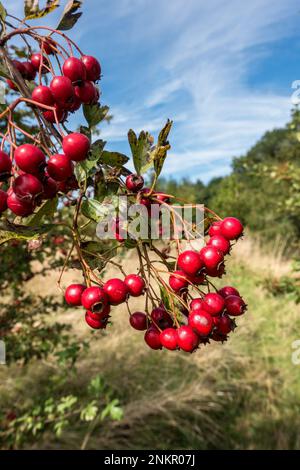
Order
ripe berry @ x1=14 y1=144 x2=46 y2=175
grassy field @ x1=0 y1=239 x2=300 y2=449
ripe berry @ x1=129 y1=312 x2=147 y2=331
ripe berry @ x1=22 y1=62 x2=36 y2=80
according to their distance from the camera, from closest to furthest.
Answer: ripe berry @ x1=14 y1=144 x2=46 y2=175 → ripe berry @ x1=129 y1=312 x2=147 y2=331 → ripe berry @ x1=22 y1=62 x2=36 y2=80 → grassy field @ x1=0 y1=239 x2=300 y2=449

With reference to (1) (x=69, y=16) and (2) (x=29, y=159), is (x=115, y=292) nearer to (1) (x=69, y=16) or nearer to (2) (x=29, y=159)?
Result: (2) (x=29, y=159)

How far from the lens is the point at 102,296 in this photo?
63 cm

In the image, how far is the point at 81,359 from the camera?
4.13 m

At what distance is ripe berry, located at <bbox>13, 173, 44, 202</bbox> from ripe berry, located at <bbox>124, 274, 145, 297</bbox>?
230 mm

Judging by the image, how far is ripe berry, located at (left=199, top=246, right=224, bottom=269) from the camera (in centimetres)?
62

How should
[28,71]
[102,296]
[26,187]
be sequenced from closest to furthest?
1. [26,187]
2. [102,296]
3. [28,71]

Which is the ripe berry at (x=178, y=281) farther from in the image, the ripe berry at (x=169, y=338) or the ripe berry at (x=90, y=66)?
the ripe berry at (x=90, y=66)

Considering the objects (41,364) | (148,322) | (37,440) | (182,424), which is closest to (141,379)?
(182,424)

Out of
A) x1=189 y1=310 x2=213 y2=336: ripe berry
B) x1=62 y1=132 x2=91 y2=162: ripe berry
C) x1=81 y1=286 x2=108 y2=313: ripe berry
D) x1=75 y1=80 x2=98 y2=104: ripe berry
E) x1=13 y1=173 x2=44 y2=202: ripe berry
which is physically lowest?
x1=189 y1=310 x2=213 y2=336: ripe berry

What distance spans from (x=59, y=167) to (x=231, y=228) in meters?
0.29

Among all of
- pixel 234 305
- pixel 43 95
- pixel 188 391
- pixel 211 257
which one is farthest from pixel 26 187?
pixel 188 391

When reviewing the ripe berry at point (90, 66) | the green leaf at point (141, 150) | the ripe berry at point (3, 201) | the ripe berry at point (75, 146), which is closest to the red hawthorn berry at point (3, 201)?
the ripe berry at point (3, 201)

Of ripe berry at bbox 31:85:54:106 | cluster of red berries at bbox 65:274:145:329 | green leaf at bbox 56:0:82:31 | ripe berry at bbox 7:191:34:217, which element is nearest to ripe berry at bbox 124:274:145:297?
cluster of red berries at bbox 65:274:145:329

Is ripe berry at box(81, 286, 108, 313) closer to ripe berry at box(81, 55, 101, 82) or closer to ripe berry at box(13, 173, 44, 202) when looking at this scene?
ripe berry at box(13, 173, 44, 202)
